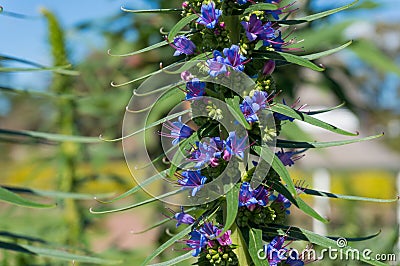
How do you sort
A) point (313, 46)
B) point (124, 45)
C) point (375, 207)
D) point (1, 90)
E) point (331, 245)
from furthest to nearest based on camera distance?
point (375, 207), point (124, 45), point (313, 46), point (1, 90), point (331, 245)

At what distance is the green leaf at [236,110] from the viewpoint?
88 cm

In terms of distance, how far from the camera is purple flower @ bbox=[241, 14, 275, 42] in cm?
100

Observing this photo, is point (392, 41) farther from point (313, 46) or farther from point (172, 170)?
point (172, 170)

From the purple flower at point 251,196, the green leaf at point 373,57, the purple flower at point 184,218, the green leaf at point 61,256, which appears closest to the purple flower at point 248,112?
the purple flower at point 251,196

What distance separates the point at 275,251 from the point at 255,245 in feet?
0.17

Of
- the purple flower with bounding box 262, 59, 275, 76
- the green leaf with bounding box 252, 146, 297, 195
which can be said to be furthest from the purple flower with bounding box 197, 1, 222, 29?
the green leaf with bounding box 252, 146, 297, 195

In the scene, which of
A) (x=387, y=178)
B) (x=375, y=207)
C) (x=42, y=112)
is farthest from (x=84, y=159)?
(x=387, y=178)

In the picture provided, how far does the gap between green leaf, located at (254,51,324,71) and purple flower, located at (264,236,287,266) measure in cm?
31

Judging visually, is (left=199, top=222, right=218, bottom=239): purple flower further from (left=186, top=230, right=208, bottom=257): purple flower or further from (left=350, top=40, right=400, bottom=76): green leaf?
(left=350, top=40, right=400, bottom=76): green leaf

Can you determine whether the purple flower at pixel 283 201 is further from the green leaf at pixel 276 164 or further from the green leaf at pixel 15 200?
the green leaf at pixel 15 200

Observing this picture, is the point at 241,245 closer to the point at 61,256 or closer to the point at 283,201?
the point at 283,201

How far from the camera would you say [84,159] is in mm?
2893

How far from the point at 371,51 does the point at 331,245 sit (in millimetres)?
2165

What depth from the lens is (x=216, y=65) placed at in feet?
3.16
